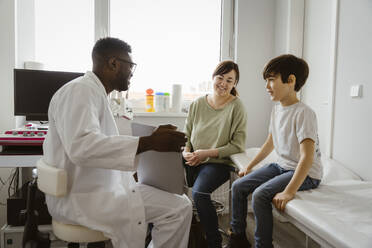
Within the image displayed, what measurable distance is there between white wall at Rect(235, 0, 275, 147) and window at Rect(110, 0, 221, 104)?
271mm

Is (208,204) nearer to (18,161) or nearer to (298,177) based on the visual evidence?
(298,177)

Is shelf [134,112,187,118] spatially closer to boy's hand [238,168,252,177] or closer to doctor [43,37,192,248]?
boy's hand [238,168,252,177]

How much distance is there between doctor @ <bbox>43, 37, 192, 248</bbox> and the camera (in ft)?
2.95

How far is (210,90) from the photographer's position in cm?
254

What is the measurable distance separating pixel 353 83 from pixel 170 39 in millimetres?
1575

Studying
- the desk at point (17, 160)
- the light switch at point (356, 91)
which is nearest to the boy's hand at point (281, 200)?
the light switch at point (356, 91)

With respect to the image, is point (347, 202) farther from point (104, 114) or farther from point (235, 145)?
point (104, 114)

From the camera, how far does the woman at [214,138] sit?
152cm

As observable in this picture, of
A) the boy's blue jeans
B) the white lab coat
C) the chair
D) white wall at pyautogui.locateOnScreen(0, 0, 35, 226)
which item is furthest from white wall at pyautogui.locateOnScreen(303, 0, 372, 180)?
white wall at pyautogui.locateOnScreen(0, 0, 35, 226)

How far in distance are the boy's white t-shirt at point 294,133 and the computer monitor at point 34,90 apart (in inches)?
56.9

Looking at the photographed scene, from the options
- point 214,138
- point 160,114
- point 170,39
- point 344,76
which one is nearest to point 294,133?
point 214,138

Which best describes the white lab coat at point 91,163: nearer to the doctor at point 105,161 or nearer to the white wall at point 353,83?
the doctor at point 105,161

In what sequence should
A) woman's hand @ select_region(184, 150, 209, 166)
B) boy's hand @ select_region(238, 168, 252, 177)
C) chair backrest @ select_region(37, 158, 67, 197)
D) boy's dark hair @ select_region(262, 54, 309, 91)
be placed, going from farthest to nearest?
woman's hand @ select_region(184, 150, 209, 166) < boy's hand @ select_region(238, 168, 252, 177) < boy's dark hair @ select_region(262, 54, 309, 91) < chair backrest @ select_region(37, 158, 67, 197)

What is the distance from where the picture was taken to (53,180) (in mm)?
878
